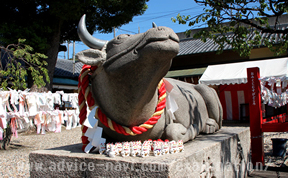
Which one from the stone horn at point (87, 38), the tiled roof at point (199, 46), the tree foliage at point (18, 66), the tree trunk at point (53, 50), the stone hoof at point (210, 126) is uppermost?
the tiled roof at point (199, 46)

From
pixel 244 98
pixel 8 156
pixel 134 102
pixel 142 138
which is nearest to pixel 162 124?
pixel 142 138

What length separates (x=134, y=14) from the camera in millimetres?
10680

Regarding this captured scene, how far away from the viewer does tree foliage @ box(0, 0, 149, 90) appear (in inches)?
326

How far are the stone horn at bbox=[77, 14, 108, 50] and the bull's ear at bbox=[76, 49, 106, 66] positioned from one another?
4.4 inches

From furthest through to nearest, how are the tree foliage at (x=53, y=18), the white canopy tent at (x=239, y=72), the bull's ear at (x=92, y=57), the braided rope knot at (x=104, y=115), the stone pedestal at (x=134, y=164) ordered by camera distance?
the white canopy tent at (x=239, y=72) < the tree foliage at (x=53, y=18) < the braided rope knot at (x=104, y=115) < the bull's ear at (x=92, y=57) < the stone pedestal at (x=134, y=164)

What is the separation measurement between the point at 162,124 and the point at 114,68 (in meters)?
0.88

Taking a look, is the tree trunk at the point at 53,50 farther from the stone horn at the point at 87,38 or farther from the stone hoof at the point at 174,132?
the stone hoof at the point at 174,132

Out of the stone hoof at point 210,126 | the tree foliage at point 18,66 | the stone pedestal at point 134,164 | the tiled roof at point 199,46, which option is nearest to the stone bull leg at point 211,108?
the stone hoof at point 210,126

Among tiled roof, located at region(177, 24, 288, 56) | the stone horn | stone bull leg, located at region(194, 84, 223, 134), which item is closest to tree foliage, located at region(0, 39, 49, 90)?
the stone horn

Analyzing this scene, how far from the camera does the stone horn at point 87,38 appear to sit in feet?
7.40

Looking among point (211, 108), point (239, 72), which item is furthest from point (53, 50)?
point (211, 108)

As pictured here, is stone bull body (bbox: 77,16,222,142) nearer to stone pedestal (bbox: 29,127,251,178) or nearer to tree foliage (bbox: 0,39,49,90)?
stone pedestal (bbox: 29,127,251,178)

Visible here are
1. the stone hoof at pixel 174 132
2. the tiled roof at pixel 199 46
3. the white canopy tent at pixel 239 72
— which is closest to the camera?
the stone hoof at pixel 174 132

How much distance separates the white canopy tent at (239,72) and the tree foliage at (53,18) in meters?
4.20
